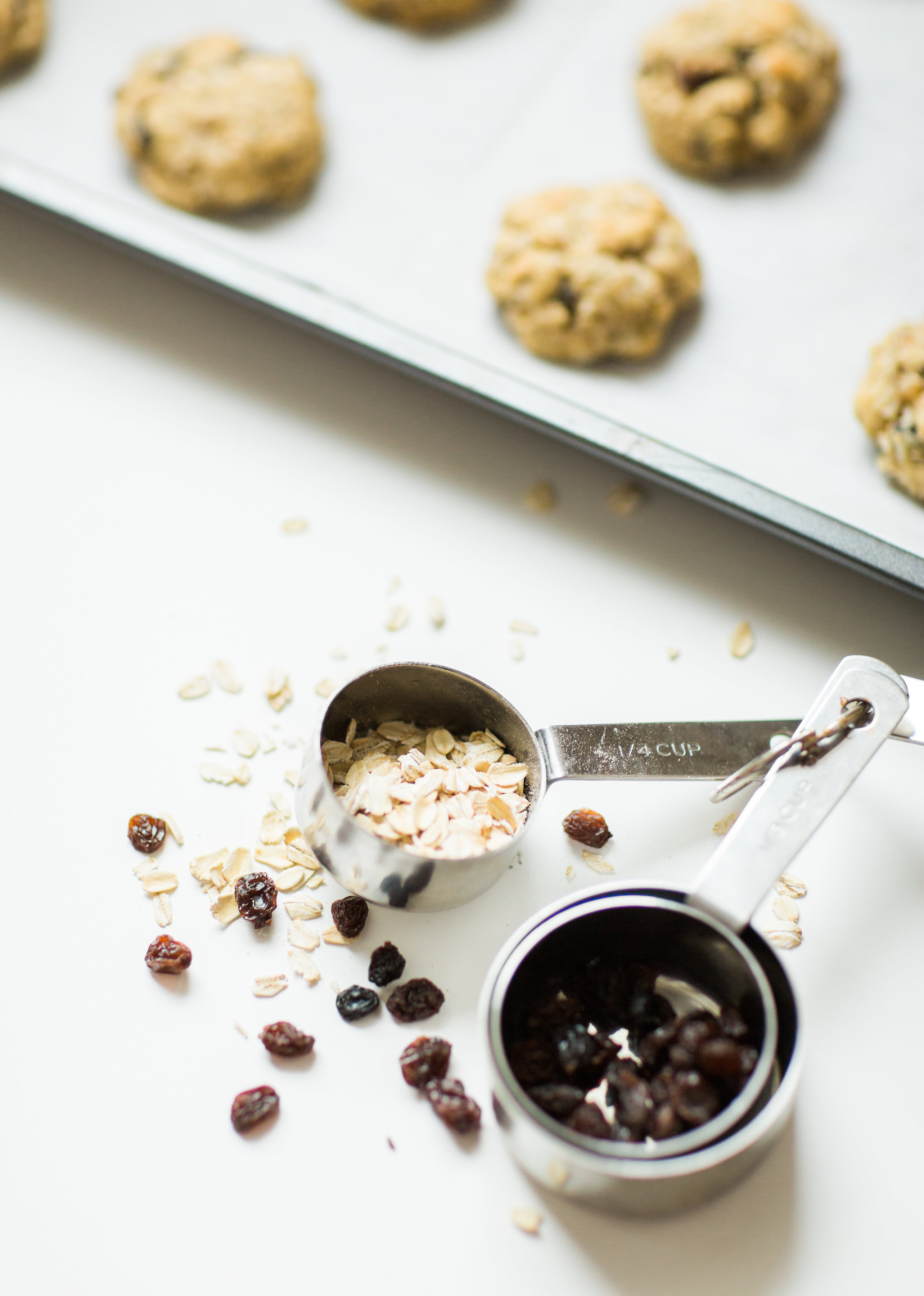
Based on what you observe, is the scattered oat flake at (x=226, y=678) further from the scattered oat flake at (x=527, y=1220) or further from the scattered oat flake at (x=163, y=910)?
the scattered oat flake at (x=527, y=1220)

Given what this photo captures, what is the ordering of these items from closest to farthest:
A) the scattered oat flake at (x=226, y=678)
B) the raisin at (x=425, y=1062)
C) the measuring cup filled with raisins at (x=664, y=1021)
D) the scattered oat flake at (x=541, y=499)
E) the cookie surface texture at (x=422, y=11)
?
the measuring cup filled with raisins at (x=664, y=1021) → the raisin at (x=425, y=1062) → the scattered oat flake at (x=226, y=678) → the scattered oat flake at (x=541, y=499) → the cookie surface texture at (x=422, y=11)

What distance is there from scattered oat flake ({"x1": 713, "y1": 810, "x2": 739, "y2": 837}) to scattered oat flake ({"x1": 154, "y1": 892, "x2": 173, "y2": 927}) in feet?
1.78

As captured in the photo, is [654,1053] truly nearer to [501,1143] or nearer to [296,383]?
[501,1143]

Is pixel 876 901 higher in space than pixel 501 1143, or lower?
higher

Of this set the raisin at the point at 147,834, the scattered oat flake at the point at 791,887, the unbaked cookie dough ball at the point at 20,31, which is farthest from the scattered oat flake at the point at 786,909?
the unbaked cookie dough ball at the point at 20,31

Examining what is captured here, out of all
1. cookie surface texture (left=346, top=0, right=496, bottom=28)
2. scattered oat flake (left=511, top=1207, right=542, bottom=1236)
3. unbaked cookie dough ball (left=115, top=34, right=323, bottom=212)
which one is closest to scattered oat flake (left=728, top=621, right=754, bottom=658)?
scattered oat flake (left=511, top=1207, right=542, bottom=1236)

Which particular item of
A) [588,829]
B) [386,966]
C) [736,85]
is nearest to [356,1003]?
[386,966]

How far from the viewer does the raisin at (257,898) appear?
3.06 ft

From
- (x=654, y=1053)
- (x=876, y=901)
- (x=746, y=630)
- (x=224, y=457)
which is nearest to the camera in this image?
(x=654, y=1053)

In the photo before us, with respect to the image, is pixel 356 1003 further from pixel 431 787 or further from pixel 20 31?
pixel 20 31

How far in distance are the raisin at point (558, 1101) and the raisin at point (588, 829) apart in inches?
10.2

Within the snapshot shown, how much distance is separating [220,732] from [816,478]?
764 millimetres

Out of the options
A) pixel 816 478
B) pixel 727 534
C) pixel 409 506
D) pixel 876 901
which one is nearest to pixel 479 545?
pixel 409 506

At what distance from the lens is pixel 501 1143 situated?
858 millimetres
